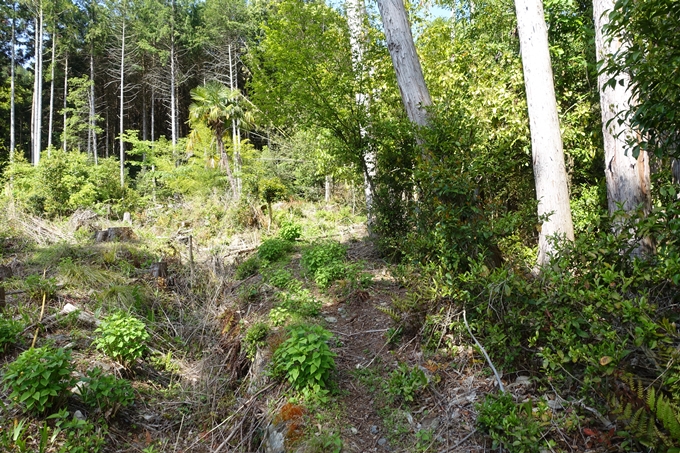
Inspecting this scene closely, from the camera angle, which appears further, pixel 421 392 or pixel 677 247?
pixel 421 392

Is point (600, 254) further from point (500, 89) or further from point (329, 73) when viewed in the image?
point (329, 73)

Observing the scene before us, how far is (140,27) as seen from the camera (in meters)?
24.7

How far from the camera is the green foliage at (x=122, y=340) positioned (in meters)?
3.88

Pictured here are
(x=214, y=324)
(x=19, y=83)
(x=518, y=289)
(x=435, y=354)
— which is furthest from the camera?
(x=19, y=83)

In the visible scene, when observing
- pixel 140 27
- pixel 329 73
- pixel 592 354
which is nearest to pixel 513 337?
pixel 592 354

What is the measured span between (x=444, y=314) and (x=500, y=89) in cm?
406

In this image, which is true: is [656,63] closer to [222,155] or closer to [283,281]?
[283,281]

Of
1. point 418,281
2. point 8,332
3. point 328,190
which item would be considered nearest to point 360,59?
point 418,281

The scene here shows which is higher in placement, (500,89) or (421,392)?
(500,89)

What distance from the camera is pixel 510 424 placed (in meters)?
2.26

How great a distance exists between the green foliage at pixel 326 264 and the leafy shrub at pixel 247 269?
113 centimetres

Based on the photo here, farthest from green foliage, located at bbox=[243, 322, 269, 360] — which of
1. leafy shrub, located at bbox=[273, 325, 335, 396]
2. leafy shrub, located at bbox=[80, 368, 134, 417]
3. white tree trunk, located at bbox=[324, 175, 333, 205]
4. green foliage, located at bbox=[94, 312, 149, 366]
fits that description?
white tree trunk, located at bbox=[324, 175, 333, 205]

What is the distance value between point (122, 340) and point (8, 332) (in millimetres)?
1007

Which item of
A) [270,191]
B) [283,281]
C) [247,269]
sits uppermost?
[270,191]
